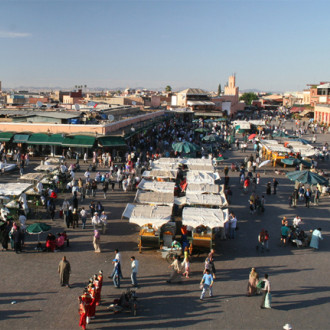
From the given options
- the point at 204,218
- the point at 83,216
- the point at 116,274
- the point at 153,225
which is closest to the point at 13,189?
the point at 83,216

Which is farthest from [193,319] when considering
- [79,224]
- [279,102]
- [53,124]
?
[279,102]

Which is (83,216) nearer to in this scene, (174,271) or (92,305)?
(174,271)

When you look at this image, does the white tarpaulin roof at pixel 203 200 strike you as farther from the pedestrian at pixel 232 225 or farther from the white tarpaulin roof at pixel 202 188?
the pedestrian at pixel 232 225

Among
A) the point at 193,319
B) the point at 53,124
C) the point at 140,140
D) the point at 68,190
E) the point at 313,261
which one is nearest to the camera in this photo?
the point at 193,319

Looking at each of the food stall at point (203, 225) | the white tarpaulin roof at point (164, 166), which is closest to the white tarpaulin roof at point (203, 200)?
the food stall at point (203, 225)

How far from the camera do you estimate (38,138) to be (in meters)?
30.5

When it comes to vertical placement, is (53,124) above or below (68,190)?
above

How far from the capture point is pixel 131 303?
9312 mm

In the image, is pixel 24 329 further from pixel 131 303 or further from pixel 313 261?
pixel 313 261

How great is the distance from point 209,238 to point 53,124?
22163mm

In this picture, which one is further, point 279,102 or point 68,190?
point 279,102

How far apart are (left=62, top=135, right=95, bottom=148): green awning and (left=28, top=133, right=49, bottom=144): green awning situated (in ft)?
5.02

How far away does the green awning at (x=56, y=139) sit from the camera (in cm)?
3006

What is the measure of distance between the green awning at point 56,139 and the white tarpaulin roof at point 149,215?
56.9 ft
